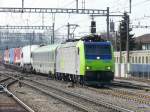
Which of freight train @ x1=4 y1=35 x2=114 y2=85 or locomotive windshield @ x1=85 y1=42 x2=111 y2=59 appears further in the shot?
locomotive windshield @ x1=85 y1=42 x2=111 y2=59

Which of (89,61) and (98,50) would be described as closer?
(89,61)

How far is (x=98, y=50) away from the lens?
29516 mm

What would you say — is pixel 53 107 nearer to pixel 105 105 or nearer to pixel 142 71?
pixel 105 105

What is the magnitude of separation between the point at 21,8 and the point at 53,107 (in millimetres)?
31436

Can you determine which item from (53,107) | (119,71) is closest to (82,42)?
(53,107)

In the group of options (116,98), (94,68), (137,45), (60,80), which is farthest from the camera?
(137,45)

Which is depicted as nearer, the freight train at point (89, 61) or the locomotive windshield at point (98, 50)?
the freight train at point (89, 61)

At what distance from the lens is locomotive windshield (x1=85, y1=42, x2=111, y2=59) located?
29.2 m

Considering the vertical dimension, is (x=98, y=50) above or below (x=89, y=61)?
above

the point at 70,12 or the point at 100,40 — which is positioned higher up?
the point at 70,12

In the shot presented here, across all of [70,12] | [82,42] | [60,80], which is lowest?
[60,80]

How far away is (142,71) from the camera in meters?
47.9

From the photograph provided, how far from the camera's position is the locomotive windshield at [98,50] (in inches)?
1149

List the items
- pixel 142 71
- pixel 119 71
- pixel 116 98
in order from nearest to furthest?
1. pixel 116 98
2. pixel 142 71
3. pixel 119 71
